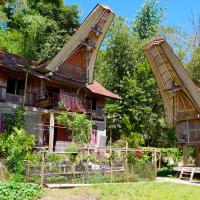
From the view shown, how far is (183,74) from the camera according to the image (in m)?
23.4

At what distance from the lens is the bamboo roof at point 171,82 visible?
76.6ft

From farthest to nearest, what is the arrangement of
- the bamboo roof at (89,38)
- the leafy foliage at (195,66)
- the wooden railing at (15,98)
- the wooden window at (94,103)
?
the leafy foliage at (195,66), the wooden window at (94,103), the bamboo roof at (89,38), the wooden railing at (15,98)

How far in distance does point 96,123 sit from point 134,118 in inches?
183

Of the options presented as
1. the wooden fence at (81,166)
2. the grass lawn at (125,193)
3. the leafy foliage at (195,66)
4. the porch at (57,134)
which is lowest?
the grass lawn at (125,193)

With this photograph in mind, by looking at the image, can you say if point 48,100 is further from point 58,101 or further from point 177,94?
point 177,94

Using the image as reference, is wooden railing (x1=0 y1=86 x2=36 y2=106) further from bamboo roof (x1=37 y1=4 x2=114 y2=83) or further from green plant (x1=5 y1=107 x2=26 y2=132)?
bamboo roof (x1=37 y1=4 x2=114 y2=83)

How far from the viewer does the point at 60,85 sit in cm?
2689

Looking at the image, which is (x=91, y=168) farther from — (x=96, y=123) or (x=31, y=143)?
(x=96, y=123)

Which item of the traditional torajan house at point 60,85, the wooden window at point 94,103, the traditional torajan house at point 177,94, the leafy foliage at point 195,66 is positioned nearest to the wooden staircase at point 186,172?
the traditional torajan house at point 177,94

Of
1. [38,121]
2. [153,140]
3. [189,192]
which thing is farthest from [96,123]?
[189,192]

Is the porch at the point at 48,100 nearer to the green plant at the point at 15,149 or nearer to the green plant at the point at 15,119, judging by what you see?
the green plant at the point at 15,119

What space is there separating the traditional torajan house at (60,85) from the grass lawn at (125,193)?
7.76 m

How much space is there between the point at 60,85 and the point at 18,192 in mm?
15092

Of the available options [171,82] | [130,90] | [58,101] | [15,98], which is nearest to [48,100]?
[58,101]
